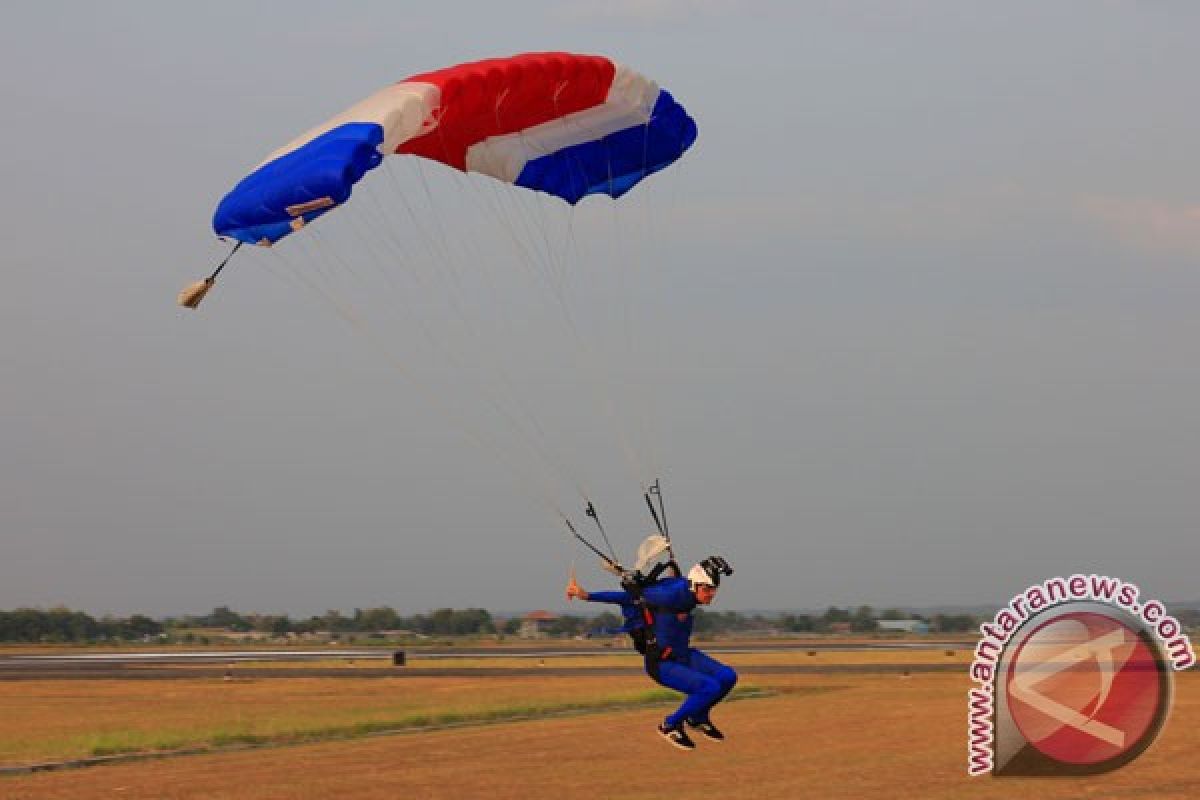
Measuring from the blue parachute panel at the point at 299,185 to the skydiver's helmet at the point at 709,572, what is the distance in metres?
5.68

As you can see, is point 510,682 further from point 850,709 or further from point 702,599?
point 702,599

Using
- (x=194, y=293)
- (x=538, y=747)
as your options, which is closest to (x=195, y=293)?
(x=194, y=293)

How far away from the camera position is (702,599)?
17234 mm

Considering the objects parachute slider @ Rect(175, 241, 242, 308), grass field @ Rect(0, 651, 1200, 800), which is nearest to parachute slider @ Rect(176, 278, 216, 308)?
parachute slider @ Rect(175, 241, 242, 308)

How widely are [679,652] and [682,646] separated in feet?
0.27

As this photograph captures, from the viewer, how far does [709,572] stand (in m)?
Result: 17.3

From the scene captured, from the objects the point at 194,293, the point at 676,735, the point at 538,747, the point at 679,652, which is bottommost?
the point at 538,747

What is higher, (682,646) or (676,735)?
(682,646)

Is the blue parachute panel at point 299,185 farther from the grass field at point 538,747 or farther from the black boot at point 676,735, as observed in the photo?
the grass field at point 538,747

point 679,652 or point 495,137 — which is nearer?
point 679,652

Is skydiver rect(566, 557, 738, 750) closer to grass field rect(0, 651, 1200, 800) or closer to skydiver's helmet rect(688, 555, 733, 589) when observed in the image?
→ skydiver's helmet rect(688, 555, 733, 589)

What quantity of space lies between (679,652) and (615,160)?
8116 mm

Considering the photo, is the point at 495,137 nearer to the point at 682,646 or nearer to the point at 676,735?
the point at 682,646

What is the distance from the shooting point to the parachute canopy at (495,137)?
18.4 metres
